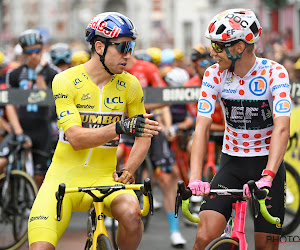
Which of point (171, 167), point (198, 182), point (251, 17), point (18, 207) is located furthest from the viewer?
Answer: point (171, 167)

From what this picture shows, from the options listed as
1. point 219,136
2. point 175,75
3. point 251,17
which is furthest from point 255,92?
point 175,75

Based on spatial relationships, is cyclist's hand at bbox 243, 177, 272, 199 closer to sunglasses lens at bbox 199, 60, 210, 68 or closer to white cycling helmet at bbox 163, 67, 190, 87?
sunglasses lens at bbox 199, 60, 210, 68

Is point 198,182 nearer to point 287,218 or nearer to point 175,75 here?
point 287,218

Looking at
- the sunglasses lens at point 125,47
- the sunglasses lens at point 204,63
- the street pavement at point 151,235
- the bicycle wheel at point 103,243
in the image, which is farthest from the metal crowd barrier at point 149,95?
the bicycle wheel at point 103,243

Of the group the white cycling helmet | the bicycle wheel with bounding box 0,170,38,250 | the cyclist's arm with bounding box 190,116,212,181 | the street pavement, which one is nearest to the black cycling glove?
the cyclist's arm with bounding box 190,116,212,181

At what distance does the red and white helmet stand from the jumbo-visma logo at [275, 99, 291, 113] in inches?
18.0

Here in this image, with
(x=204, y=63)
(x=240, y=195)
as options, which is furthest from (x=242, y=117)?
(x=204, y=63)

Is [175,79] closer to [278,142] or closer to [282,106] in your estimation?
[282,106]

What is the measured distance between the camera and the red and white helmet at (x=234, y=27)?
209 inches

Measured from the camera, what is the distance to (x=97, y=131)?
5.38 meters

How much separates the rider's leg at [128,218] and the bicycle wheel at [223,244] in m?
0.63

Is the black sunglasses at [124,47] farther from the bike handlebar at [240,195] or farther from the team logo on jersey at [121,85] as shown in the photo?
the bike handlebar at [240,195]

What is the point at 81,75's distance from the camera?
576 cm

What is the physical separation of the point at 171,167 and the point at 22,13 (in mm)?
90522
